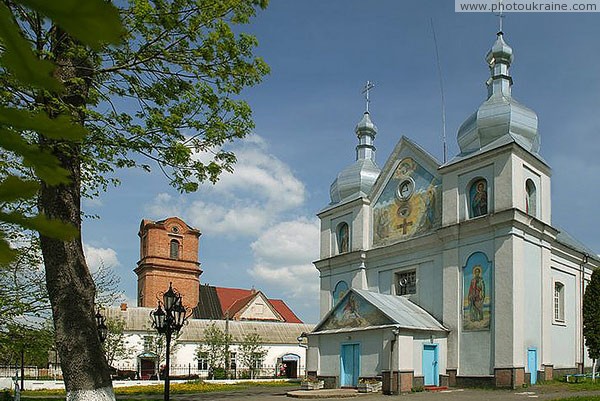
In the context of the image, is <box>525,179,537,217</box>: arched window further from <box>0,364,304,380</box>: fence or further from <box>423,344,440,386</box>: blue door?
<box>0,364,304,380</box>: fence

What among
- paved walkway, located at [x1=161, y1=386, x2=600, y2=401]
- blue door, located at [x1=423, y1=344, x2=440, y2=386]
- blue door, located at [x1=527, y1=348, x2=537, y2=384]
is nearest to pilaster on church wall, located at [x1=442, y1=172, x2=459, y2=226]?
blue door, located at [x1=423, y1=344, x2=440, y2=386]

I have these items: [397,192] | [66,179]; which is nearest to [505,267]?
[397,192]

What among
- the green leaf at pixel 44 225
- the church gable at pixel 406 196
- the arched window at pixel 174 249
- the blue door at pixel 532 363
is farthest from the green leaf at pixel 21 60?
the arched window at pixel 174 249

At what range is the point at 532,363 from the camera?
24.4m

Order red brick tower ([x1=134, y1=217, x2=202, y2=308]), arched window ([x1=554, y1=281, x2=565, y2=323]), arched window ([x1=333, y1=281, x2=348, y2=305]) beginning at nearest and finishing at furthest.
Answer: arched window ([x1=554, y1=281, x2=565, y2=323]) < arched window ([x1=333, y1=281, x2=348, y2=305]) < red brick tower ([x1=134, y1=217, x2=202, y2=308])

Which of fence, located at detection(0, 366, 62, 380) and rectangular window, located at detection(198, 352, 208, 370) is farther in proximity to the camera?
rectangular window, located at detection(198, 352, 208, 370)

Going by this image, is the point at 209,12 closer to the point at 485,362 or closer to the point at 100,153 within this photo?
the point at 100,153

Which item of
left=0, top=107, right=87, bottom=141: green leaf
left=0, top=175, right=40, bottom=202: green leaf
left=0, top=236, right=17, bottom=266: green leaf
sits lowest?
left=0, top=236, right=17, bottom=266: green leaf

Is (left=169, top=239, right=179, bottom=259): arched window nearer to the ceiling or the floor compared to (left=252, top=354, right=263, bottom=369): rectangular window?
nearer to the ceiling

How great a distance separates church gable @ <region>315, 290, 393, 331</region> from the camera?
84.0 ft

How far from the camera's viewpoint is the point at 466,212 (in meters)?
26.6

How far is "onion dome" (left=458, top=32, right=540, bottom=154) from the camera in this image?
26047mm

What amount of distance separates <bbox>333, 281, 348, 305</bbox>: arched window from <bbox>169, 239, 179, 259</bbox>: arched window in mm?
26233

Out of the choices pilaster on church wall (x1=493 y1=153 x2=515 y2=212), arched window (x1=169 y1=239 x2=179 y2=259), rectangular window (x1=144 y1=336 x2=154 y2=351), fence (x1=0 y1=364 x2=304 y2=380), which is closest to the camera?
pilaster on church wall (x1=493 y1=153 x2=515 y2=212)
